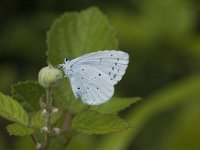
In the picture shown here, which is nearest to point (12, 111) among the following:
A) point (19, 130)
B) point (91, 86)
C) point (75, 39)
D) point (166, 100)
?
point (19, 130)

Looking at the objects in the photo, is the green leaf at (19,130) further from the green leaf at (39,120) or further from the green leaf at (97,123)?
the green leaf at (97,123)

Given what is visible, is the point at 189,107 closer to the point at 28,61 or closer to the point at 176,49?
the point at 176,49

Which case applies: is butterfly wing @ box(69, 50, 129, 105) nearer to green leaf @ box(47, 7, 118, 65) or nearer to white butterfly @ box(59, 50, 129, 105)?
white butterfly @ box(59, 50, 129, 105)

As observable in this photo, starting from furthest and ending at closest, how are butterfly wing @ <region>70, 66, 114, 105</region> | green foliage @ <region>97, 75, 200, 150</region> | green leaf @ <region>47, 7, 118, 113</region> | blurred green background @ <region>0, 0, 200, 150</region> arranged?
blurred green background @ <region>0, 0, 200, 150</region> → green foliage @ <region>97, 75, 200, 150</region> → green leaf @ <region>47, 7, 118, 113</region> → butterfly wing @ <region>70, 66, 114, 105</region>

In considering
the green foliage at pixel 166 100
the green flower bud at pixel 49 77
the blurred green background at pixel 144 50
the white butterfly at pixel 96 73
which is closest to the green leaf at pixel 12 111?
the green flower bud at pixel 49 77

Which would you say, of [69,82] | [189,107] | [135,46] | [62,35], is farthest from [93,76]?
[135,46]

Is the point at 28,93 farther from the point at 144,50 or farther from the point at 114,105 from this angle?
the point at 144,50

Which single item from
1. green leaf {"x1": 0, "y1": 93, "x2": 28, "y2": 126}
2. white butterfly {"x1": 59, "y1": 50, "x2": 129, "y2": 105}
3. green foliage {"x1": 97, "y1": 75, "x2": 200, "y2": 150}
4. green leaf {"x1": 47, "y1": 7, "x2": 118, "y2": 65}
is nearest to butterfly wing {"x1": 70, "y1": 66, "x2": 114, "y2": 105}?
white butterfly {"x1": 59, "y1": 50, "x2": 129, "y2": 105}
